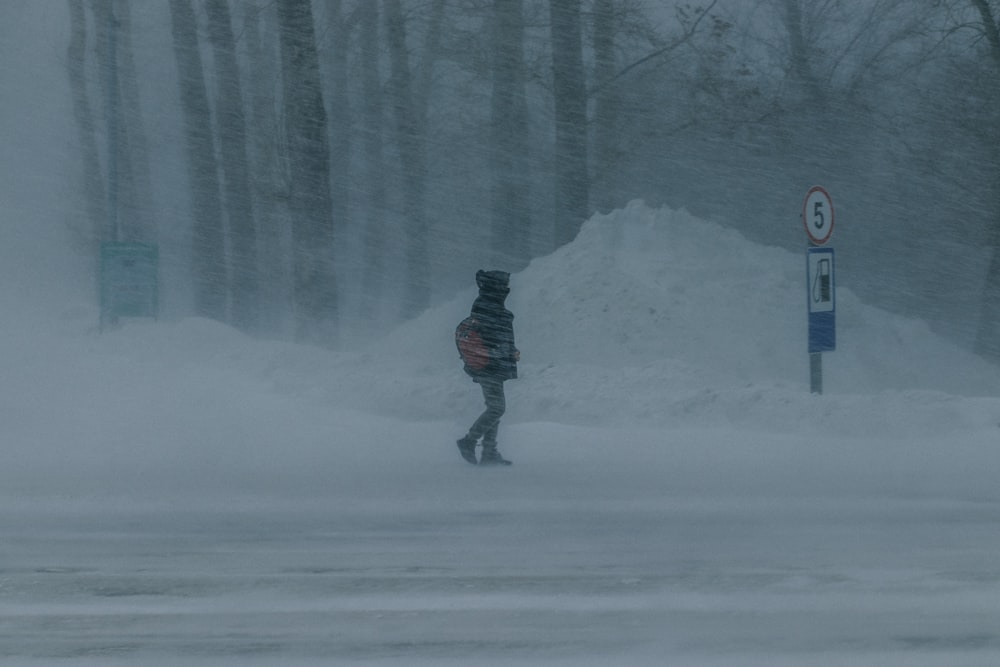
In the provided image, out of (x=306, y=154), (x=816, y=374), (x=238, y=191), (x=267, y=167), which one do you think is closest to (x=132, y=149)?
(x=267, y=167)

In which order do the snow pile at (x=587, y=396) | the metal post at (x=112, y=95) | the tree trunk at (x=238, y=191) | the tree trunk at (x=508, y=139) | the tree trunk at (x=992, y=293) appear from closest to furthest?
1. the snow pile at (x=587, y=396)
2. the tree trunk at (x=992, y=293)
3. the tree trunk at (x=508, y=139)
4. the metal post at (x=112, y=95)
5. the tree trunk at (x=238, y=191)

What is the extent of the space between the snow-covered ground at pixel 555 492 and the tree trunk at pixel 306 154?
166 cm

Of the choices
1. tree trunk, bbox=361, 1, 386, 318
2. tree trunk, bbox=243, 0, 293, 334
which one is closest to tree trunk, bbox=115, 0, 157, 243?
tree trunk, bbox=243, 0, 293, 334

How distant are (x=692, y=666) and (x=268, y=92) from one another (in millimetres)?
30098

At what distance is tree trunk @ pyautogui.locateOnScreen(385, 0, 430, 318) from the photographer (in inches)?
948

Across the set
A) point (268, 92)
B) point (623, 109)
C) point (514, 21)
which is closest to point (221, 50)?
point (514, 21)

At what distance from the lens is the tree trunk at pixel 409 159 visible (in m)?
24.1

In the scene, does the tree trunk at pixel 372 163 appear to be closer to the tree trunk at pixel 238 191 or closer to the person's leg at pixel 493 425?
the tree trunk at pixel 238 191

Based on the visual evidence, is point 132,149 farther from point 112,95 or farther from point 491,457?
point 491,457

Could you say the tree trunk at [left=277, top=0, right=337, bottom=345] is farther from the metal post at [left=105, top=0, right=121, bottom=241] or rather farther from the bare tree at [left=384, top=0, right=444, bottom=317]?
the bare tree at [left=384, top=0, right=444, bottom=317]

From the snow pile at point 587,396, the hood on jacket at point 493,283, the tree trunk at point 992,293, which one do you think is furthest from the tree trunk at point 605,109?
→ the hood on jacket at point 493,283

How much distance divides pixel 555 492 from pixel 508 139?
13.2 metres

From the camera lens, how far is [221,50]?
21.6 m

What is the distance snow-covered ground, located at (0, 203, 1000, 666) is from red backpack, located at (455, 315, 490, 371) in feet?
2.99
